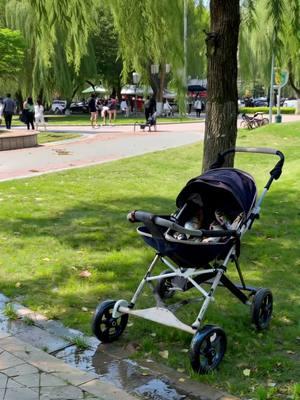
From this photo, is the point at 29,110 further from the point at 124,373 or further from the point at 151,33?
the point at 124,373

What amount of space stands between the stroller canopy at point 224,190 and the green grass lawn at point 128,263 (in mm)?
969

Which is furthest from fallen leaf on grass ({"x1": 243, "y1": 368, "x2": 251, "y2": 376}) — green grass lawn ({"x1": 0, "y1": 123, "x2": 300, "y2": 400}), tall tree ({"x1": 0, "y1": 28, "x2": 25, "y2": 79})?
tall tree ({"x1": 0, "y1": 28, "x2": 25, "y2": 79})

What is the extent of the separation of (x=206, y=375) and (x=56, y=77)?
29.9 meters

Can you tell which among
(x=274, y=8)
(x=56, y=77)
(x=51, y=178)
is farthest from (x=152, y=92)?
(x=56, y=77)

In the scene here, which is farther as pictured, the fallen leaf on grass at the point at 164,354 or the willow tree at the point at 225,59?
the willow tree at the point at 225,59

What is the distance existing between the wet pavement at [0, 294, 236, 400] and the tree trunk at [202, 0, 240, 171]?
9.10 feet

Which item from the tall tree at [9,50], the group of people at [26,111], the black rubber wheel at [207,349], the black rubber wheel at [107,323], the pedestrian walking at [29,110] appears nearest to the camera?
the black rubber wheel at [207,349]

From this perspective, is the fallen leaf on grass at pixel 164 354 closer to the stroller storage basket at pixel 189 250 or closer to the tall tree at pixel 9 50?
the stroller storage basket at pixel 189 250

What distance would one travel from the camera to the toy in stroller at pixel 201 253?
12.6 ft

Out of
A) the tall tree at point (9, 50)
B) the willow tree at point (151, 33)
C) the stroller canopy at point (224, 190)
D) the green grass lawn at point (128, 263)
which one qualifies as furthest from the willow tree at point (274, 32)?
the tall tree at point (9, 50)

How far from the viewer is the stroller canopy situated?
425 centimetres

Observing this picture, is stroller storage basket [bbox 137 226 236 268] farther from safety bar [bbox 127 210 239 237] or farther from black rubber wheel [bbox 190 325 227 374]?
black rubber wheel [bbox 190 325 227 374]

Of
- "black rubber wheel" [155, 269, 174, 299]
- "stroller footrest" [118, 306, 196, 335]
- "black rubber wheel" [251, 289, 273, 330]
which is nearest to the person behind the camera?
"stroller footrest" [118, 306, 196, 335]

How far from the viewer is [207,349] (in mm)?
3812
